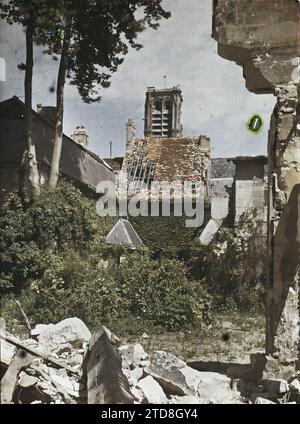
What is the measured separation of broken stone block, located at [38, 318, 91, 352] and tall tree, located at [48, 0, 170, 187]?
647 cm

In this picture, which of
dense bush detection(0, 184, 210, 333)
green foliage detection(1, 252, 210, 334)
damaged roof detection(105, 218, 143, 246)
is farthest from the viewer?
damaged roof detection(105, 218, 143, 246)

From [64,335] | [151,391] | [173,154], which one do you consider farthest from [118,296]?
[173,154]

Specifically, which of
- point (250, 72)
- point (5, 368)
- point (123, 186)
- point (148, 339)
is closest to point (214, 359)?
A: point (148, 339)

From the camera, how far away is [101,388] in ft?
14.5

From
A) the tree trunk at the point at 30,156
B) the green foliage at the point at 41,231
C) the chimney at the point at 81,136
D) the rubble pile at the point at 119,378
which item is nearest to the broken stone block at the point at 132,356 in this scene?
the rubble pile at the point at 119,378

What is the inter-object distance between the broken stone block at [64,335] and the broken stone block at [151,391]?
4.81ft

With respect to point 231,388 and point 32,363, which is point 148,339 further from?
point 32,363

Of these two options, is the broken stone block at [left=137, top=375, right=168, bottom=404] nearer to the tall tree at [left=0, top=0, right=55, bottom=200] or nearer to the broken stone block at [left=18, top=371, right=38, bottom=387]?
the broken stone block at [left=18, top=371, right=38, bottom=387]

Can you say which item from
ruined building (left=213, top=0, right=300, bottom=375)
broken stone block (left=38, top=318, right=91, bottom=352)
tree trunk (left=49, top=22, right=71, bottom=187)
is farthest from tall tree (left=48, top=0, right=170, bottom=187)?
broken stone block (left=38, top=318, right=91, bottom=352)

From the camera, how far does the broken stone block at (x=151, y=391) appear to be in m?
4.71

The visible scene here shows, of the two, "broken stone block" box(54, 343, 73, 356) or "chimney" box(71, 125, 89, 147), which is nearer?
"broken stone block" box(54, 343, 73, 356)

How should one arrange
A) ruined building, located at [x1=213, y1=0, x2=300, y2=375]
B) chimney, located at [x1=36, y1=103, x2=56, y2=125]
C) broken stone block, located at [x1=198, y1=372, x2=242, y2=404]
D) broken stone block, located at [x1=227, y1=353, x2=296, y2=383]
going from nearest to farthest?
broken stone block, located at [x1=198, y1=372, x2=242, y2=404]
broken stone block, located at [x1=227, y1=353, x2=296, y2=383]
ruined building, located at [x1=213, y1=0, x2=300, y2=375]
chimney, located at [x1=36, y1=103, x2=56, y2=125]

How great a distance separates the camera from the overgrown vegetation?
9.42 metres

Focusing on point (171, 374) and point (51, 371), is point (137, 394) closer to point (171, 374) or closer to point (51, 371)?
point (171, 374)
